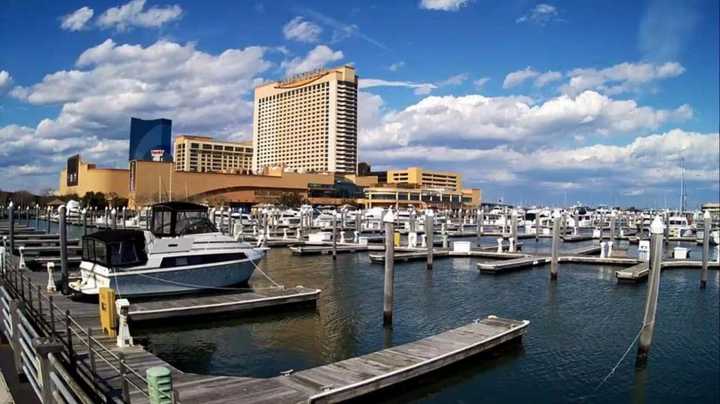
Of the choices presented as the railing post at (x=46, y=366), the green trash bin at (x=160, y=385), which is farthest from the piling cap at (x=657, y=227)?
the railing post at (x=46, y=366)

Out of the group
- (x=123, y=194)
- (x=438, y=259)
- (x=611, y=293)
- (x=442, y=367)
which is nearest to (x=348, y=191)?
(x=123, y=194)

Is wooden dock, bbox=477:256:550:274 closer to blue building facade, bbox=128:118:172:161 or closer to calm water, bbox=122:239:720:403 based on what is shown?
calm water, bbox=122:239:720:403

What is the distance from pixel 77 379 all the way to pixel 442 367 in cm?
924

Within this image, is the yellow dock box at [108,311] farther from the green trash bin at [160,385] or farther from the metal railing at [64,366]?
the green trash bin at [160,385]

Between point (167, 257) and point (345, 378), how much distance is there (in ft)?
43.8

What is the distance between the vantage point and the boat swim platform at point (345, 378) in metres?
11.0

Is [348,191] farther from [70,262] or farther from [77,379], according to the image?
[77,379]

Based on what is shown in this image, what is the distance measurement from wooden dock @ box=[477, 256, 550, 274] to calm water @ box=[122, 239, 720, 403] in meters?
2.61

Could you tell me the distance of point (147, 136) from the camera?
19188 cm

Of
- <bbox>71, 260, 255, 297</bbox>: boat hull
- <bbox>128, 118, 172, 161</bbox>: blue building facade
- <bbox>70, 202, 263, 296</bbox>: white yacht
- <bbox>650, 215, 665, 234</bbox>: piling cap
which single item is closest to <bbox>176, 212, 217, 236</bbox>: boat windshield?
<bbox>70, 202, 263, 296</bbox>: white yacht

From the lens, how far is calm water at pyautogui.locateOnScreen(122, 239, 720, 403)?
49.5 ft

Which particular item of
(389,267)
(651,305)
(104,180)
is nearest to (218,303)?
(389,267)

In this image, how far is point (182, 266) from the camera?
76.6ft

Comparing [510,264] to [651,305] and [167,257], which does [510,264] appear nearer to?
[651,305]
